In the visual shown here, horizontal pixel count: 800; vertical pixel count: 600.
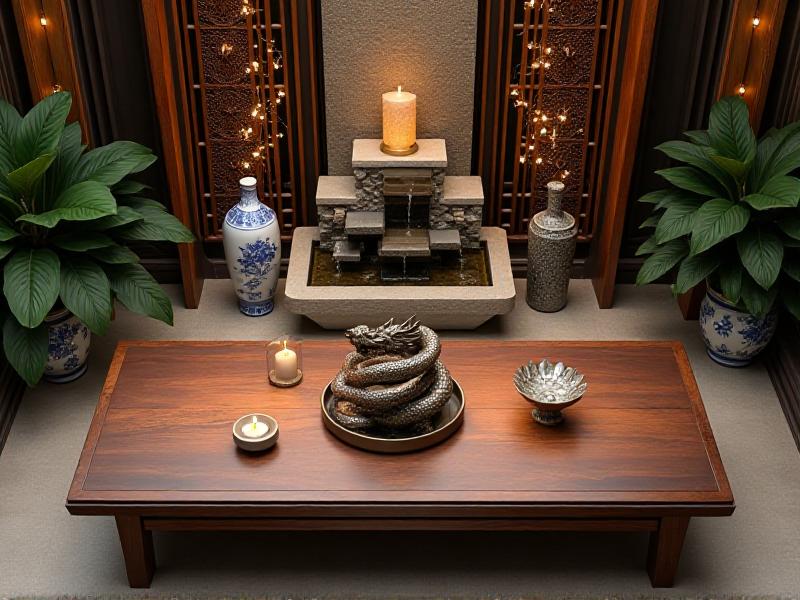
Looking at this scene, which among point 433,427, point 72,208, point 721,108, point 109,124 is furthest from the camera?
point 109,124

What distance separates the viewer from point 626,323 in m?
4.65

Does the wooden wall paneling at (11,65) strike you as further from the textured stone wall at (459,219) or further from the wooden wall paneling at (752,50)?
the wooden wall paneling at (752,50)

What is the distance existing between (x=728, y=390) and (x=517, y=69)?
5.27ft

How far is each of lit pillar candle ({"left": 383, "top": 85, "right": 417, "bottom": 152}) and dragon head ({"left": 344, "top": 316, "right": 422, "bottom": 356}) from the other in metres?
1.36

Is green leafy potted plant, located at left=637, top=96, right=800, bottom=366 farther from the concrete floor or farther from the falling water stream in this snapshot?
the falling water stream

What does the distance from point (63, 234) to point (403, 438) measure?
61.9 inches

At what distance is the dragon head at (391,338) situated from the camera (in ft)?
10.8

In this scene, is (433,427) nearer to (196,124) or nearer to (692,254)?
(692,254)

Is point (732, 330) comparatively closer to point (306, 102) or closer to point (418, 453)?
point (418, 453)

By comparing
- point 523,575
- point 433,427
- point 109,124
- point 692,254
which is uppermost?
point 109,124

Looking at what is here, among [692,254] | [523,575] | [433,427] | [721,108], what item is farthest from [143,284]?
[721,108]

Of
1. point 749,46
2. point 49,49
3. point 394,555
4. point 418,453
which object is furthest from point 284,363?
point 749,46

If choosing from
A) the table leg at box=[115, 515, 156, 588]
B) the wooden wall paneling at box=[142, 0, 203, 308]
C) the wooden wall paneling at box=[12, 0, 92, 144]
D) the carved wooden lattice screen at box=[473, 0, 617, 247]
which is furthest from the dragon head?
A: the wooden wall paneling at box=[12, 0, 92, 144]

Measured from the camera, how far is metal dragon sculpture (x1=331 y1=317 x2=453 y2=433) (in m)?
3.26
